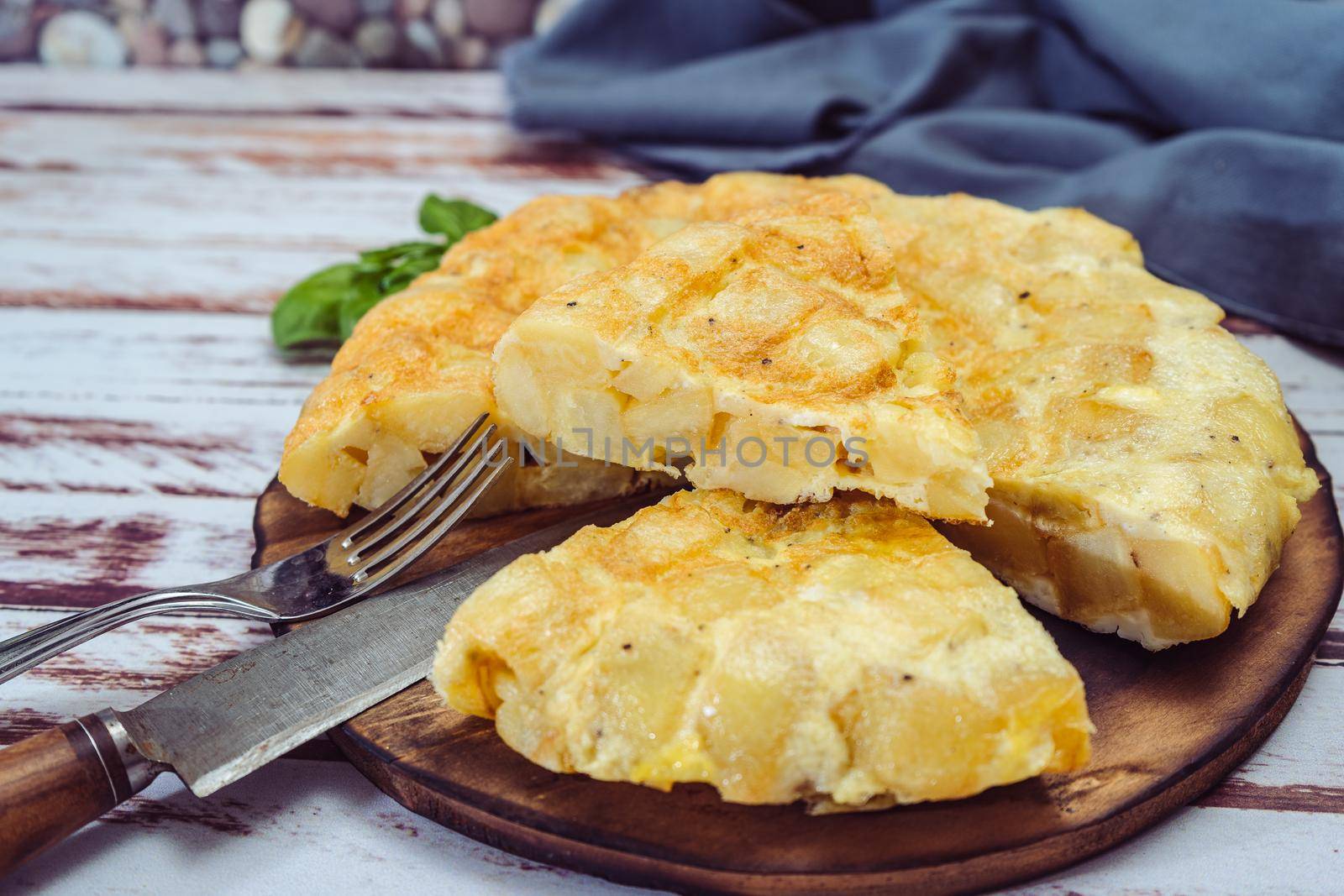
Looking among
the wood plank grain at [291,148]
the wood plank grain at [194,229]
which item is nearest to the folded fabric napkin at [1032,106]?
the wood plank grain at [291,148]

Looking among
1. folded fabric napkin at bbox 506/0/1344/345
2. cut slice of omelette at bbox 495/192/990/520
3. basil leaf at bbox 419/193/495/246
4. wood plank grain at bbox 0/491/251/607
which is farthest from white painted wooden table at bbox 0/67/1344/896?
cut slice of omelette at bbox 495/192/990/520

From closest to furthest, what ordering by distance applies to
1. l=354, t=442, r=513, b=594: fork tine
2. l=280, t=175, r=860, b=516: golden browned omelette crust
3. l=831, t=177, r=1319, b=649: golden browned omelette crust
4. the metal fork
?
the metal fork → l=831, t=177, r=1319, b=649: golden browned omelette crust → l=354, t=442, r=513, b=594: fork tine → l=280, t=175, r=860, b=516: golden browned omelette crust

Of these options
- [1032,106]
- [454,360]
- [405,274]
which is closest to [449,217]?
[405,274]

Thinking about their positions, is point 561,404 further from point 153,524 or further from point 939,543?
point 153,524

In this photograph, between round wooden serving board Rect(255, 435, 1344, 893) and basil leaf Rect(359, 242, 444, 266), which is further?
basil leaf Rect(359, 242, 444, 266)

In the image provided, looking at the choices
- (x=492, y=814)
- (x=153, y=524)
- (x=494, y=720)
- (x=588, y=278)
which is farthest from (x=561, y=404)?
(x=153, y=524)

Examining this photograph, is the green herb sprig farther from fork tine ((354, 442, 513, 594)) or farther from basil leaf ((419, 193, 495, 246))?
fork tine ((354, 442, 513, 594))

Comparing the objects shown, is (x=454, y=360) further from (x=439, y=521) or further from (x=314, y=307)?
(x=314, y=307)
